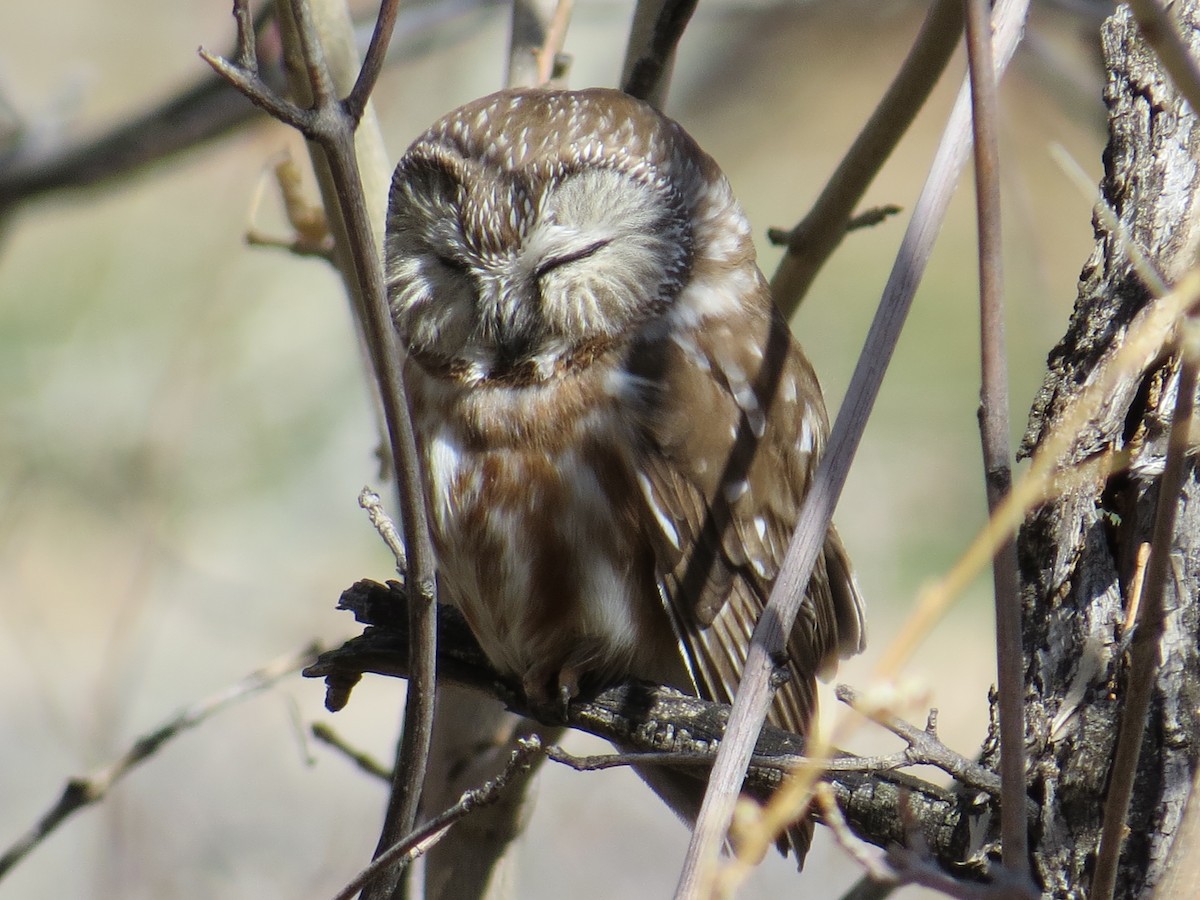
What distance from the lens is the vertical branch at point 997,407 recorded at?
127 cm

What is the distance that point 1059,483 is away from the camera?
5.98ft

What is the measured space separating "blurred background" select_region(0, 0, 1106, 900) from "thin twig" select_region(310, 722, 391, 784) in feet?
4.36

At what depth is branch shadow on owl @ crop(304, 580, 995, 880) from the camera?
6.04ft

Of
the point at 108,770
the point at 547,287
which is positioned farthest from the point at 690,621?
the point at 108,770

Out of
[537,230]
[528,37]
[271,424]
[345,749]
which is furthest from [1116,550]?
[271,424]

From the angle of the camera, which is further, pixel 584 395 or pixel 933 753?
pixel 584 395

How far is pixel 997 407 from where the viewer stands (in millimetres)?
1323

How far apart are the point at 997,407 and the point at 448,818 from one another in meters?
0.83

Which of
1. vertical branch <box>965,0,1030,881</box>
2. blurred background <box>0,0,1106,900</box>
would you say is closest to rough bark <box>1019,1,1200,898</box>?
vertical branch <box>965,0,1030,881</box>

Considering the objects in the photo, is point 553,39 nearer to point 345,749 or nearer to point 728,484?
point 728,484

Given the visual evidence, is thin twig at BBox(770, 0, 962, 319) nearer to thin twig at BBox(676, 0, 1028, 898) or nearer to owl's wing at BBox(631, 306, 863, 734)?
owl's wing at BBox(631, 306, 863, 734)

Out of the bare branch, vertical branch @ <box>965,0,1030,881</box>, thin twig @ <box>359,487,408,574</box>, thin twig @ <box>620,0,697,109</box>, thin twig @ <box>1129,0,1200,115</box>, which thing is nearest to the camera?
thin twig @ <box>1129,0,1200,115</box>

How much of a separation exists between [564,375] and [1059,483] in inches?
45.1

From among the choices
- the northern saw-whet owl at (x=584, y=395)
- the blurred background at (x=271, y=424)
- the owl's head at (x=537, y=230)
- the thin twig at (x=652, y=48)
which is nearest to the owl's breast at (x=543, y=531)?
the northern saw-whet owl at (x=584, y=395)
